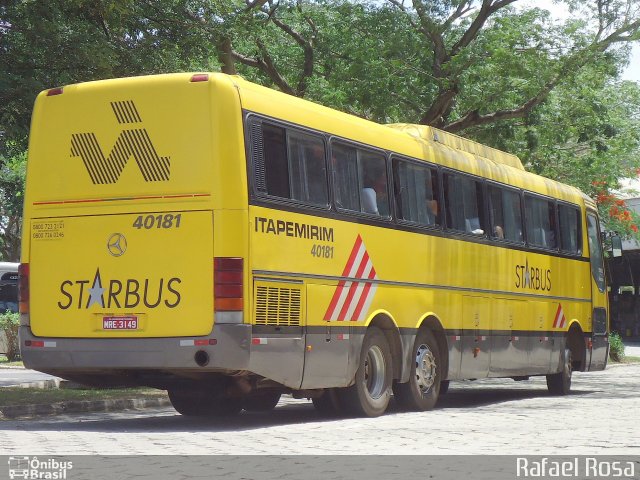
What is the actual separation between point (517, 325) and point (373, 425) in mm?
6476

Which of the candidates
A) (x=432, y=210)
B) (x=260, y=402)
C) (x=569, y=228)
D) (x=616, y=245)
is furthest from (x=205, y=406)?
(x=616, y=245)

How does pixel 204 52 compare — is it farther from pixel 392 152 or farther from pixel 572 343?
pixel 572 343

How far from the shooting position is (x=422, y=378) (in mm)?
15656

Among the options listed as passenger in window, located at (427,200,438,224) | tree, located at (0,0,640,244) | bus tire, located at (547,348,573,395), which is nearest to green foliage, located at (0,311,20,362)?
tree, located at (0,0,640,244)

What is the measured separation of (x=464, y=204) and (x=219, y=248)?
588 centimetres

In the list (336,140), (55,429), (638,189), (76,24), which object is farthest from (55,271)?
(638,189)

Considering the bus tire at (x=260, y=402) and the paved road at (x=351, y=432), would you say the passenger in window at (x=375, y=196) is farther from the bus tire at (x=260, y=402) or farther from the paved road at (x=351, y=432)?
the bus tire at (x=260, y=402)

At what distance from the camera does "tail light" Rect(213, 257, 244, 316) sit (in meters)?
12.0

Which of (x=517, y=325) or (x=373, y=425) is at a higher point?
(x=517, y=325)

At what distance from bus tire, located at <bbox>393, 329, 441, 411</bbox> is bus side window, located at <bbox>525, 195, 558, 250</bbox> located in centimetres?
410

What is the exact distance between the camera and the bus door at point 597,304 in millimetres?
21828

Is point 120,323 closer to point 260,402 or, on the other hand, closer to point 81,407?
point 260,402
